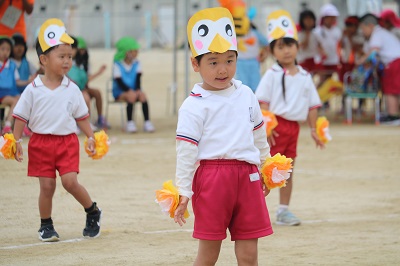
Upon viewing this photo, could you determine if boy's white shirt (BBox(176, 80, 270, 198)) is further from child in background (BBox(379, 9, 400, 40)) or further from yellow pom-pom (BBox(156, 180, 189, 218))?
child in background (BBox(379, 9, 400, 40))

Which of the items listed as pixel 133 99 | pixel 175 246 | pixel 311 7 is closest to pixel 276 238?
pixel 175 246

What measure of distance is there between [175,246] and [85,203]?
0.91m

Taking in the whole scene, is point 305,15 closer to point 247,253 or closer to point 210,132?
point 210,132

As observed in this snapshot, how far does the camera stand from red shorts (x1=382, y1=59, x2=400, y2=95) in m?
17.8

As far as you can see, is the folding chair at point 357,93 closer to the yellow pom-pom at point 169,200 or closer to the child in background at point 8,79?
the child in background at point 8,79

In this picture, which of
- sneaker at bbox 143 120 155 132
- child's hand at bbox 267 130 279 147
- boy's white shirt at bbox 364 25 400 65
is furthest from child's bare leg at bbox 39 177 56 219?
boy's white shirt at bbox 364 25 400 65

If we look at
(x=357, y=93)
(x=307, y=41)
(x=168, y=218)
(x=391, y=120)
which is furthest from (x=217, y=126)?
(x=307, y=41)

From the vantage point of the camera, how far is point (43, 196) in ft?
26.2

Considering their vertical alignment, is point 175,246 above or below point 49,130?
below

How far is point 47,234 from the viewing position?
8.00 metres

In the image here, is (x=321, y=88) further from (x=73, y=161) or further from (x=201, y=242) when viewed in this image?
(x=201, y=242)

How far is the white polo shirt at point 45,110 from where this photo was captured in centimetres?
789

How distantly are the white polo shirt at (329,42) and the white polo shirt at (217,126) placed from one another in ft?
44.2

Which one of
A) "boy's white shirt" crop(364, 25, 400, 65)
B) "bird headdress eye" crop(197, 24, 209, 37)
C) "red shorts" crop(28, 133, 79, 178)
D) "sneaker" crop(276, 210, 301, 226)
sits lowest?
"sneaker" crop(276, 210, 301, 226)
